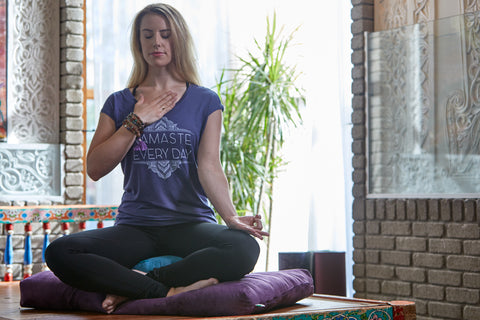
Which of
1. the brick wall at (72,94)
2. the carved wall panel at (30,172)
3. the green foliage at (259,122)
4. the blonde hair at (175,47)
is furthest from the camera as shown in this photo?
the green foliage at (259,122)

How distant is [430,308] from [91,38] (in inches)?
124

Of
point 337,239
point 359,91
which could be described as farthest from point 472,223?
point 337,239

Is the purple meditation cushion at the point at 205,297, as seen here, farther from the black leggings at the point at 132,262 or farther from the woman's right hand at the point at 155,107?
the woman's right hand at the point at 155,107

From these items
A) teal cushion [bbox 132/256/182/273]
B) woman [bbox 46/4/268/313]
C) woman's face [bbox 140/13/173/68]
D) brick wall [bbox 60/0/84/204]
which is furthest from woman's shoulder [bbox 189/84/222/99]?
brick wall [bbox 60/0/84/204]

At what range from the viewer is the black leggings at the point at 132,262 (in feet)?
7.59

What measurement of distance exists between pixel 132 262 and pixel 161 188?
252mm

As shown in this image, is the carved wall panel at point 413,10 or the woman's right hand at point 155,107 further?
the carved wall panel at point 413,10

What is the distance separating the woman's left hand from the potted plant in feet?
11.4

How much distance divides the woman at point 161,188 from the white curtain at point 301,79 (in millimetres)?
2825

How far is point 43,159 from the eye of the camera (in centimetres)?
539

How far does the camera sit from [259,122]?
5.93 m

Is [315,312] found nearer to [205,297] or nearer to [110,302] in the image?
[205,297]

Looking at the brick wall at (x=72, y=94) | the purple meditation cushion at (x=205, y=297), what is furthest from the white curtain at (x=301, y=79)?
the purple meditation cushion at (x=205, y=297)

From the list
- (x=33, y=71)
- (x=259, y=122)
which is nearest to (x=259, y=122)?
(x=259, y=122)
